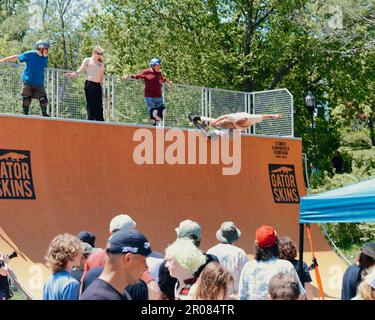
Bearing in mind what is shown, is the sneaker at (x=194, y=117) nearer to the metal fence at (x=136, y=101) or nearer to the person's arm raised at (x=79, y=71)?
the metal fence at (x=136, y=101)

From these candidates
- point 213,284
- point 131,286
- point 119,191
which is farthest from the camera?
point 119,191

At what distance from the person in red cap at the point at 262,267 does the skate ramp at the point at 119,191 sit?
239 inches

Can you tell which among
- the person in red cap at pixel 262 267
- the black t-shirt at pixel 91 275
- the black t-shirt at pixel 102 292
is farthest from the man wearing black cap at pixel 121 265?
the person in red cap at pixel 262 267

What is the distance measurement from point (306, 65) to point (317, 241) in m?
11.4

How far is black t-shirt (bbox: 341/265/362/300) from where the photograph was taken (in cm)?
739

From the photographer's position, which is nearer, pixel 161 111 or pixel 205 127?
pixel 161 111

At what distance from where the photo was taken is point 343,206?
29.8 ft

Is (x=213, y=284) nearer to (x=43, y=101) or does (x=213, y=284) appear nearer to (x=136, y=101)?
(x=43, y=101)

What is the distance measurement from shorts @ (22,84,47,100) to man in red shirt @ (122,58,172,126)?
2.43 meters

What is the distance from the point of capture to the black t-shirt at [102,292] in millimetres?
4223

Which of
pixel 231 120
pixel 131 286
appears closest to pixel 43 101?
pixel 231 120

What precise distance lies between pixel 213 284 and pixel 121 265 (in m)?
1.04

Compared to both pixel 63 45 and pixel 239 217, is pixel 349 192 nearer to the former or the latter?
pixel 239 217

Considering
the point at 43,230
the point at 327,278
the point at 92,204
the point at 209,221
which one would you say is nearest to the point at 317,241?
the point at 327,278
